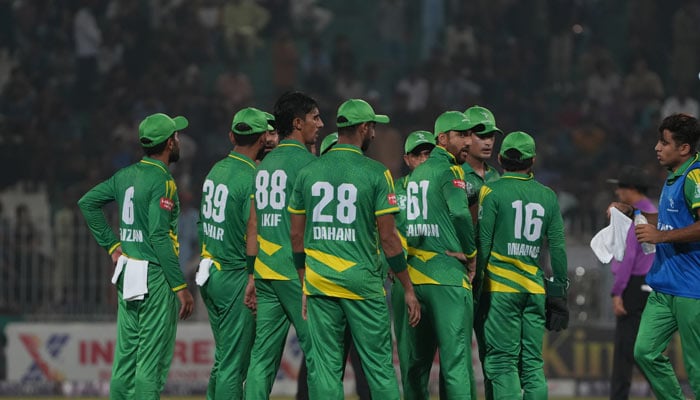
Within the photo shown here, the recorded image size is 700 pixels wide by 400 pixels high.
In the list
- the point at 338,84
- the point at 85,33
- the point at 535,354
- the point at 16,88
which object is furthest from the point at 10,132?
the point at 535,354

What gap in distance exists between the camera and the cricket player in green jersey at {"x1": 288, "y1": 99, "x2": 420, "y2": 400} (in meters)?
8.99

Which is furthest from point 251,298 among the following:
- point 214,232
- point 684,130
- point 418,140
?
point 684,130

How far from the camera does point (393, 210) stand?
29.5 feet

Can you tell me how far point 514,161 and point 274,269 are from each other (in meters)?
2.15

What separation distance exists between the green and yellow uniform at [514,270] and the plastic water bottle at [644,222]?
0.65 metres

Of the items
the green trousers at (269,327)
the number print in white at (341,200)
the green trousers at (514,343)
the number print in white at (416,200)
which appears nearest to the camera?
the number print in white at (341,200)

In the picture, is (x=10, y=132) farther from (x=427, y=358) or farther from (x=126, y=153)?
(x=427, y=358)

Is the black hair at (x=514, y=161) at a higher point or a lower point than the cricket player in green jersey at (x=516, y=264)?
higher

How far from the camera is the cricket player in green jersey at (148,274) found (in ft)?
33.3

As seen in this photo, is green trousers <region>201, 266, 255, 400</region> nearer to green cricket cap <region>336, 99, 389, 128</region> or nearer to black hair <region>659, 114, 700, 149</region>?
green cricket cap <region>336, 99, 389, 128</region>

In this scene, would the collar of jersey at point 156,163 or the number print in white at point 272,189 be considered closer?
the number print in white at point 272,189

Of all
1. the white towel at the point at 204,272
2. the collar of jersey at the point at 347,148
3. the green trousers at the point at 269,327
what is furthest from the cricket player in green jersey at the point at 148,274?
the collar of jersey at the point at 347,148

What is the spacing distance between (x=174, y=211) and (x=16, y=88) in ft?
43.0

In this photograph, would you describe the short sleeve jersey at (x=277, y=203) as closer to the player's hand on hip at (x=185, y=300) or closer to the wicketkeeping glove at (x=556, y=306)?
the player's hand on hip at (x=185, y=300)
